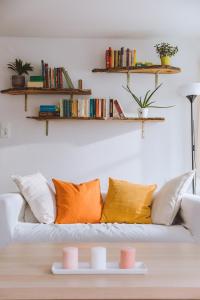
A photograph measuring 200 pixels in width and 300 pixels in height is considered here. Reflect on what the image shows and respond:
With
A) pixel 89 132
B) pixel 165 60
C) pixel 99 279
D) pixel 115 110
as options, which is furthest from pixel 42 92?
pixel 99 279

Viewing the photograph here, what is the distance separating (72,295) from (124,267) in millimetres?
434

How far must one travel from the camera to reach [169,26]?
15.5 feet

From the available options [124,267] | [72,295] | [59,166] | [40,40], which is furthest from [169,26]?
[72,295]

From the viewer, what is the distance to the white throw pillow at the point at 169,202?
3.93 metres

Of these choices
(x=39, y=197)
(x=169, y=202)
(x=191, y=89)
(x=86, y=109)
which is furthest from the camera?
(x=86, y=109)

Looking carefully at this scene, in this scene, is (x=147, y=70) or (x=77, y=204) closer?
(x=77, y=204)

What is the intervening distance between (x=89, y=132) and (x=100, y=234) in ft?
5.30

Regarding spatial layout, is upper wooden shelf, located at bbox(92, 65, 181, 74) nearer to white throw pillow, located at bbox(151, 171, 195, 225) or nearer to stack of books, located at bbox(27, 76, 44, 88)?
stack of books, located at bbox(27, 76, 44, 88)

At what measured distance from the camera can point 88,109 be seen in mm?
4910

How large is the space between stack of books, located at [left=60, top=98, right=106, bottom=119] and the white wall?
0.18 m

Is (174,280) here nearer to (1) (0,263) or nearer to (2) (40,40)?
(1) (0,263)

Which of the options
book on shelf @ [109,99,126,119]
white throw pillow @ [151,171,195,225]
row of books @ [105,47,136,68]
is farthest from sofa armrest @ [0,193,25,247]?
row of books @ [105,47,136,68]

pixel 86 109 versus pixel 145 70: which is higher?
pixel 145 70

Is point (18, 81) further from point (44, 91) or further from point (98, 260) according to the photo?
point (98, 260)
